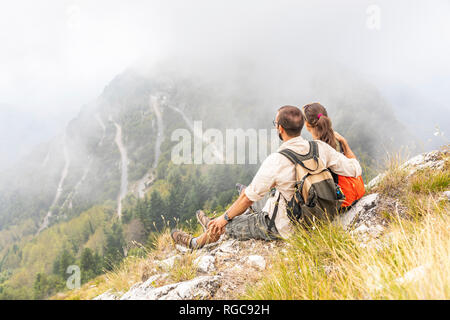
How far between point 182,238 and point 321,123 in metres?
3.98

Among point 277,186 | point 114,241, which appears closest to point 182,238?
point 277,186

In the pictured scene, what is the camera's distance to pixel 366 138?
176 m

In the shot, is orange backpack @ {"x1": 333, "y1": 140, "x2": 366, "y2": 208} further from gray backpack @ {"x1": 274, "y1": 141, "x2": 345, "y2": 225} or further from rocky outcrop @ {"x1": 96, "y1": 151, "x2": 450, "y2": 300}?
gray backpack @ {"x1": 274, "y1": 141, "x2": 345, "y2": 225}

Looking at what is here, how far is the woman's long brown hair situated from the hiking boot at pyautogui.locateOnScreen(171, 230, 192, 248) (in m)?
3.63

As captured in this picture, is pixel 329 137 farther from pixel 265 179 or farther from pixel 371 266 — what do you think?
pixel 371 266

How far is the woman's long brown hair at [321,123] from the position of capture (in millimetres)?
4496

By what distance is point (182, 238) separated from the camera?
19.0 feet

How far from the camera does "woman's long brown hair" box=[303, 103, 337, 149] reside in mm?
4496

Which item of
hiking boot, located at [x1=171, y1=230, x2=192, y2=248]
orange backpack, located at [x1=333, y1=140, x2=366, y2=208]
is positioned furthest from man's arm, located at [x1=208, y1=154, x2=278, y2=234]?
hiking boot, located at [x1=171, y1=230, x2=192, y2=248]

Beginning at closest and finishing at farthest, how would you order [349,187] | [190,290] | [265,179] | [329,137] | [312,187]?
[190,290] < [312,187] < [265,179] < [349,187] < [329,137]

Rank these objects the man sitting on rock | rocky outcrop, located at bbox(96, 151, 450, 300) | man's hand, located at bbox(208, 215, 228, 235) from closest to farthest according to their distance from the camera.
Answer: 1. rocky outcrop, located at bbox(96, 151, 450, 300)
2. the man sitting on rock
3. man's hand, located at bbox(208, 215, 228, 235)

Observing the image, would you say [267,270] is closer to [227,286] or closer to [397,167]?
[227,286]
